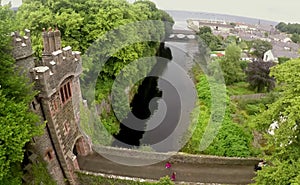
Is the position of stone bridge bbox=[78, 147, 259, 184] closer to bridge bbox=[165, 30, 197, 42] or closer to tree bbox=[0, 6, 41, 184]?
tree bbox=[0, 6, 41, 184]

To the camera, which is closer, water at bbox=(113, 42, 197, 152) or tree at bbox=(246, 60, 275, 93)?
water at bbox=(113, 42, 197, 152)

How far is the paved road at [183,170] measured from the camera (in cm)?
1692

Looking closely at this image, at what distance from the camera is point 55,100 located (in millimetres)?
14289

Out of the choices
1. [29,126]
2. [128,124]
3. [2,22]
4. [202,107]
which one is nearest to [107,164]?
[29,126]

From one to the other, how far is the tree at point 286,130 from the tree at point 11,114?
10.4 m

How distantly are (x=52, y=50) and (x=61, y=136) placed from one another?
4953 millimetres

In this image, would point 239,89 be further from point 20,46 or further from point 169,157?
point 20,46

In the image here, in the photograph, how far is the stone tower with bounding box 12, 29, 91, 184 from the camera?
42.6 feet

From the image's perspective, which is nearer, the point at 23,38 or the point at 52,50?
the point at 23,38

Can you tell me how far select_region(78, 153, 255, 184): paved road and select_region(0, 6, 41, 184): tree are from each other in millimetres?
6121

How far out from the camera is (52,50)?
1564 cm

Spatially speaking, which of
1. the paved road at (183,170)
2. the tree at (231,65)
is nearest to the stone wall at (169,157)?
the paved road at (183,170)

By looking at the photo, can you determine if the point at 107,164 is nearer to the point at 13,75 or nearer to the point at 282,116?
the point at 13,75

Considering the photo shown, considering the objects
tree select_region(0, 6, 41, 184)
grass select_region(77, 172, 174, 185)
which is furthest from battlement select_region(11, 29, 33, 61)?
grass select_region(77, 172, 174, 185)
